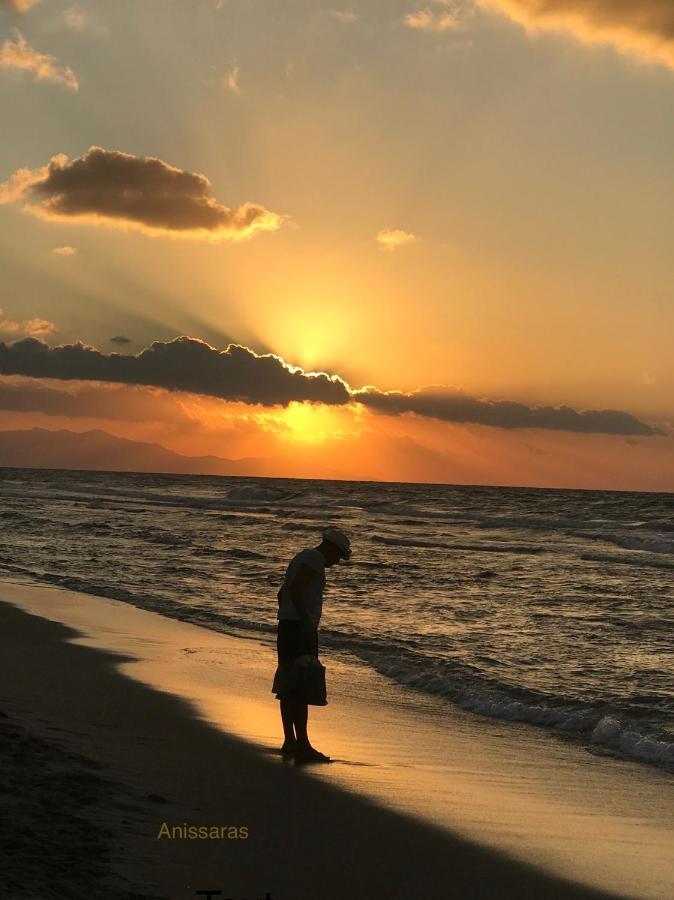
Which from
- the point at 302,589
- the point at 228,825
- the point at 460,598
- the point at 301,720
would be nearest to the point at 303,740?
the point at 301,720

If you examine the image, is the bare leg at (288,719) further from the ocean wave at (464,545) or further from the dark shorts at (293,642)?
the ocean wave at (464,545)

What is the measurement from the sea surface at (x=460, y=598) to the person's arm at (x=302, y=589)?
3161mm

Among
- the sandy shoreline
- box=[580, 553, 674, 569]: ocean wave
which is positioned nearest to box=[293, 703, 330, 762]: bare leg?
the sandy shoreline

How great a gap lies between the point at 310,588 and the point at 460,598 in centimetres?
1178

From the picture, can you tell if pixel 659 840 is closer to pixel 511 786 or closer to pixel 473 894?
pixel 511 786

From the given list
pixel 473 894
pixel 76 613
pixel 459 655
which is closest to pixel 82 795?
pixel 473 894

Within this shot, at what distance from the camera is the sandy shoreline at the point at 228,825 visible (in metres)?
4.55

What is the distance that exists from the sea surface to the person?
300 cm

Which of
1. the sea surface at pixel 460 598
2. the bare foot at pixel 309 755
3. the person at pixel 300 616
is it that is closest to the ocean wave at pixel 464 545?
the sea surface at pixel 460 598

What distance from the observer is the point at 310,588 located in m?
7.61

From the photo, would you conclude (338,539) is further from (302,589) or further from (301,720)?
(301,720)

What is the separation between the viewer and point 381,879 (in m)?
4.88

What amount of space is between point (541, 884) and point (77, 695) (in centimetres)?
547

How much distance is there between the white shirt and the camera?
25.0 ft
